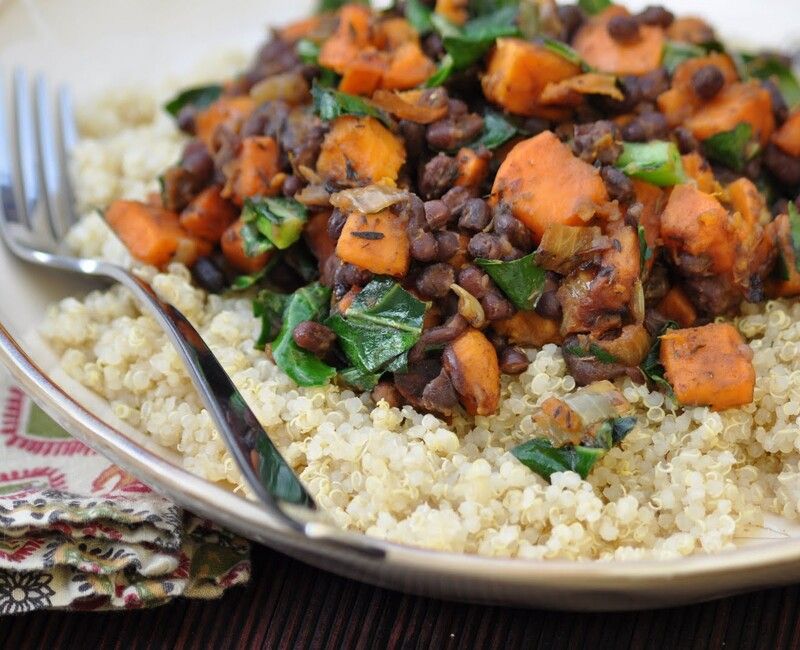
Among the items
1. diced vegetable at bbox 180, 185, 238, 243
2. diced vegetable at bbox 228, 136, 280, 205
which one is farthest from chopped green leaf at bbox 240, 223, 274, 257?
diced vegetable at bbox 180, 185, 238, 243

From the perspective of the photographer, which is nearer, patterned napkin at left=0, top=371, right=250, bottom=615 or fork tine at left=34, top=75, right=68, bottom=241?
patterned napkin at left=0, top=371, right=250, bottom=615

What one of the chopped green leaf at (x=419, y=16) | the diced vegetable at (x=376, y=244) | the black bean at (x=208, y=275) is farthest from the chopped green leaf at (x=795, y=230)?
the black bean at (x=208, y=275)

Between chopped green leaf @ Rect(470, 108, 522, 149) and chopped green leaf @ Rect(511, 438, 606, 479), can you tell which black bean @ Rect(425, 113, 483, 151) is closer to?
chopped green leaf @ Rect(470, 108, 522, 149)

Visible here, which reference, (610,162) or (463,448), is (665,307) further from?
(463,448)

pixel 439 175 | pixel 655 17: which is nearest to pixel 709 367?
pixel 439 175

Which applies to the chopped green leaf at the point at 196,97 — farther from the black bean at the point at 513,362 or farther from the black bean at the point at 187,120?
the black bean at the point at 513,362

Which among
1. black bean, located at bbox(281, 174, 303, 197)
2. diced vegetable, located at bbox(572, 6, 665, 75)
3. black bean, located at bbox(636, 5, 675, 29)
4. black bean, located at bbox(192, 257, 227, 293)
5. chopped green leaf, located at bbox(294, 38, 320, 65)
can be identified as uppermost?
black bean, located at bbox(636, 5, 675, 29)
